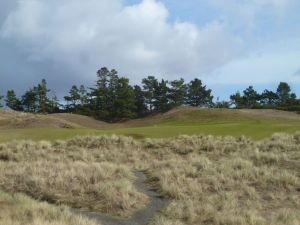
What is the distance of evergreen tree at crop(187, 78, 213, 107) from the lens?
120 m

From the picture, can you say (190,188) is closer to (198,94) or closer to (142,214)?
(142,214)

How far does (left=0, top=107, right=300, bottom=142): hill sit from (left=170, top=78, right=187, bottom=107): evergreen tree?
1134cm

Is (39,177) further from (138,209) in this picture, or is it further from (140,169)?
(140,169)

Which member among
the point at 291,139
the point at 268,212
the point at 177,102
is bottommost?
the point at 268,212

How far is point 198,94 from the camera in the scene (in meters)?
122

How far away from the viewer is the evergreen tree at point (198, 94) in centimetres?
12006

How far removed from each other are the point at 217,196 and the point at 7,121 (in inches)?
2427

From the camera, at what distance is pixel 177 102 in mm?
108000

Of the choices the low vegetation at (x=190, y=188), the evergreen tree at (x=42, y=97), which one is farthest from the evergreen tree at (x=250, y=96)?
the low vegetation at (x=190, y=188)

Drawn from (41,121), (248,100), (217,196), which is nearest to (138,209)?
(217,196)

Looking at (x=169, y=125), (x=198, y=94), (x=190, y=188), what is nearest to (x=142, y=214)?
(x=190, y=188)

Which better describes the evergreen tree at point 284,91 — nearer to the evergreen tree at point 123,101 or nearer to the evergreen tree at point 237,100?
the evergreen tree at point 237,100

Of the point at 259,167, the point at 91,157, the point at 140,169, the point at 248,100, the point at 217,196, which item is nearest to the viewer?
the point at 217,196

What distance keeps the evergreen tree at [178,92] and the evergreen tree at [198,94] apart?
24.7 ft
